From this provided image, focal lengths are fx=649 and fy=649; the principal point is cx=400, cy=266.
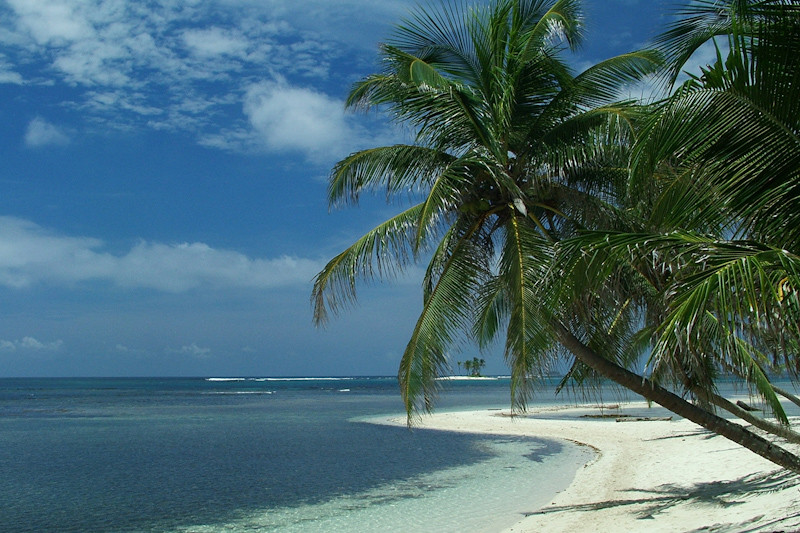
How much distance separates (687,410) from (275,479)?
11.6 metres

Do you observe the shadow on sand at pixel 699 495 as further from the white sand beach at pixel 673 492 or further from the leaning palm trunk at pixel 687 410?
the leaning palm trunk at pixel 687 410

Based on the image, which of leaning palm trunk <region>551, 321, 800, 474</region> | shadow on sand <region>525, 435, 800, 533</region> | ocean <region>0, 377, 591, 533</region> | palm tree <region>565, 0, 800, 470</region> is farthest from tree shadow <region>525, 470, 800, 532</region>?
palm tree <region>565, 0, 800, 470</region>

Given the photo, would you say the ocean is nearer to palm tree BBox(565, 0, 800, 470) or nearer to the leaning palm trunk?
the leaning palm trunk

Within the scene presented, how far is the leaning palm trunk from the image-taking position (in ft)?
20.6

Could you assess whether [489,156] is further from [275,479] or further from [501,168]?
[275,479]

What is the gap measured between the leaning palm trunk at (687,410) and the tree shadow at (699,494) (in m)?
2.98

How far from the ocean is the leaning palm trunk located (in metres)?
2.08

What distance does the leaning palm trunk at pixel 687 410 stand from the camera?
6289 millimetres

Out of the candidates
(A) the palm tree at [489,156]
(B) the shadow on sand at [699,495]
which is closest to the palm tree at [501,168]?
(A) the palm tree at [489,156]

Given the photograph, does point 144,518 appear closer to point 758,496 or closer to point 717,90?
point 758,496

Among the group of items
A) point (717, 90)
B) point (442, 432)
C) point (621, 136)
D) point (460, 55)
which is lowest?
point (442, 432)

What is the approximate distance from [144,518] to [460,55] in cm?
994

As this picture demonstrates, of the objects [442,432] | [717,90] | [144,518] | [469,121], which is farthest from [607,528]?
[442,432]

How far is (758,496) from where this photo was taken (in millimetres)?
9008
